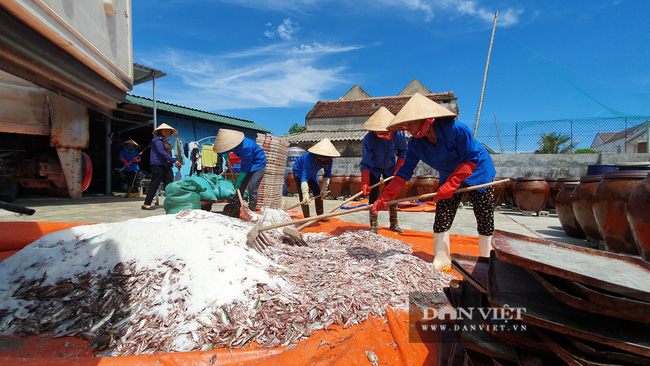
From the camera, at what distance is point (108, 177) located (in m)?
8.94

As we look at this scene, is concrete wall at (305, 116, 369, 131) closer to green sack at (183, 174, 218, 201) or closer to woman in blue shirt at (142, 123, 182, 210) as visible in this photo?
woman in blue shirt at (142, 123, 182, 210)

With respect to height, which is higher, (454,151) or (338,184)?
(454,151)

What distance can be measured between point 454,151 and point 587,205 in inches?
103

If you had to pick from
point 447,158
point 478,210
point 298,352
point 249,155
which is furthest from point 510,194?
point 298,352

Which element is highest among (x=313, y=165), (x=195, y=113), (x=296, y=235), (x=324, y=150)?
(x=195, y=113)

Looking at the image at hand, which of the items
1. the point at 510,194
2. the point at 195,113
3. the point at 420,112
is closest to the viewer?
the point at 420,112

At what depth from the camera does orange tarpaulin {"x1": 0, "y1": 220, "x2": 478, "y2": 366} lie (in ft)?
4.20

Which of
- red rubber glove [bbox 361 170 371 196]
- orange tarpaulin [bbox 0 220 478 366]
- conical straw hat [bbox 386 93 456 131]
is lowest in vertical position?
orange tarpaulin [bbox 0 220 478 366]

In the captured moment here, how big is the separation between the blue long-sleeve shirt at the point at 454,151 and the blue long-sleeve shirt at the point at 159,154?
4650 millimetres

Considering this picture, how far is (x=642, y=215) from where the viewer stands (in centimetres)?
195

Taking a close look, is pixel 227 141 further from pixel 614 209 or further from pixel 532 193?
pixel 532 193

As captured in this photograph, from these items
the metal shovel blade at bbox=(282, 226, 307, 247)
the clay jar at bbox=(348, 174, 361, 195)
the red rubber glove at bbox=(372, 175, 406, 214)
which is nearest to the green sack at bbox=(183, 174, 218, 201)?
the metal shovel blade at bbox=(282, 226, 307, 247)

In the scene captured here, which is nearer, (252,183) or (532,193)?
(252,183)

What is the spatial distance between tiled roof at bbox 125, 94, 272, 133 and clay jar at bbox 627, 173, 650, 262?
10621 mm
